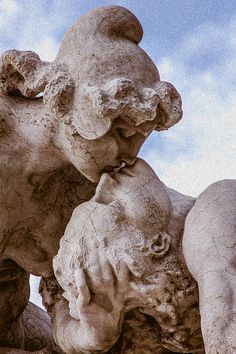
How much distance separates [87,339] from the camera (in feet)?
6.72

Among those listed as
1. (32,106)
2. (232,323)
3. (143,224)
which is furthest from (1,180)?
(232,323)

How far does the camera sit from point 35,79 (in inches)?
84.6

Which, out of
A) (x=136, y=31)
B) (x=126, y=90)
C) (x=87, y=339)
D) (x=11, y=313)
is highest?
(x=136, y=31)

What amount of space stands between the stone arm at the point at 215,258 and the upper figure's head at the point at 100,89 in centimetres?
27

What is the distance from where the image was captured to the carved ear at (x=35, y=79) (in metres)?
2.06

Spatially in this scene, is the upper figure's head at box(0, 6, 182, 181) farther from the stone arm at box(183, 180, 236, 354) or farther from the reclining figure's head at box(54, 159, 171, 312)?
the stone arm at box(183, 180, 236, 354)

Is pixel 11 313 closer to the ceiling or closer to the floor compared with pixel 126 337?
closer to the floor

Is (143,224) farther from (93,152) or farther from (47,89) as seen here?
(47,89)

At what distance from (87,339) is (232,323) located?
0.52 metres

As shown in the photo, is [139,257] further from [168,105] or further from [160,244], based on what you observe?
[168,105]

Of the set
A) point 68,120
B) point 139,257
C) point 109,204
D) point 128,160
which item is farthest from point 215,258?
point 68,120

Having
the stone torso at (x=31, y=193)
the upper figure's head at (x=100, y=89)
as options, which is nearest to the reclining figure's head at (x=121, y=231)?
the upper figure's head at (x=100, y=89)

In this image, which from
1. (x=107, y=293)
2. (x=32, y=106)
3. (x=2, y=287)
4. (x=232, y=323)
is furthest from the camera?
(x=2, y=287)

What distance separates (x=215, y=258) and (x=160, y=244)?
0.24 m
